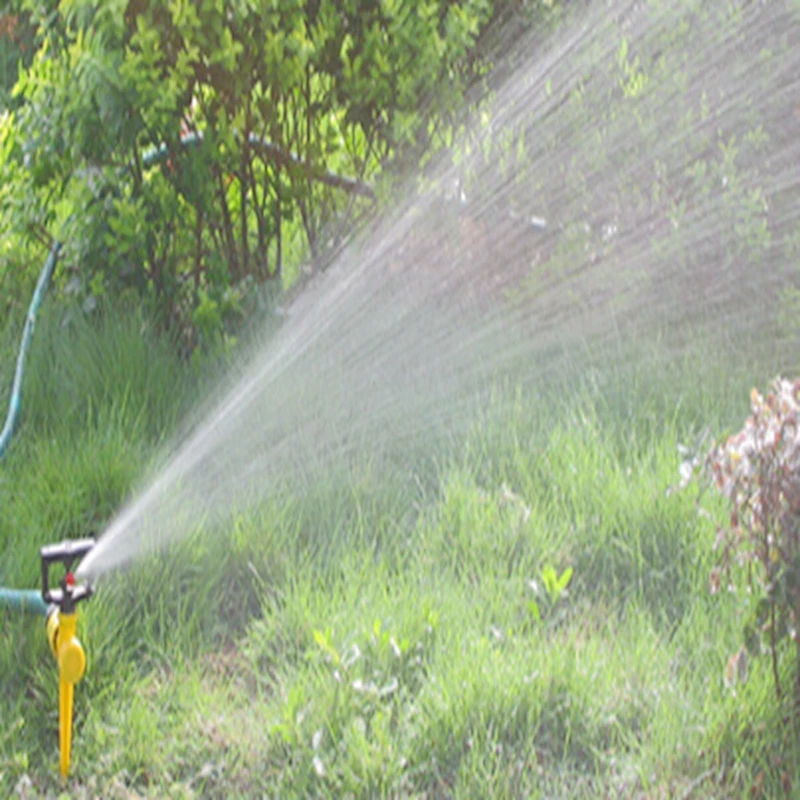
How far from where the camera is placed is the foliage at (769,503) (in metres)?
2.24

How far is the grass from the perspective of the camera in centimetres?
244

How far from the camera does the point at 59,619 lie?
7.95ft

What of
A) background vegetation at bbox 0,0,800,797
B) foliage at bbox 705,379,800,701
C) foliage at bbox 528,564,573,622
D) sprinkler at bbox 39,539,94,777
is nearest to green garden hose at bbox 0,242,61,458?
background vegetation at bbox 0,0,800,797

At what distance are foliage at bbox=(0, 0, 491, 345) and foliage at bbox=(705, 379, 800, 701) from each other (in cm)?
197

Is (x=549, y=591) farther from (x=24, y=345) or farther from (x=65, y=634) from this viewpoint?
(x=24, y=345)

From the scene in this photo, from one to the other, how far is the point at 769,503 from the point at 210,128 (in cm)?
222

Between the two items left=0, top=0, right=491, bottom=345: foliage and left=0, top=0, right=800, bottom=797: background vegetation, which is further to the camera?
left=0, top=0, right=491, bottom=345: foliage

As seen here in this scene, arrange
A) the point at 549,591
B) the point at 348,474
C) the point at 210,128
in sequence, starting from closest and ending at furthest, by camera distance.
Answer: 1. the point at 549,591
2. the point at 348,474
3. the point at 210,128

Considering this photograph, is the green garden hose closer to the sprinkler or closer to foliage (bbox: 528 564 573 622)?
the sprinkler

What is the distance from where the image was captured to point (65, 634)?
2.40 m

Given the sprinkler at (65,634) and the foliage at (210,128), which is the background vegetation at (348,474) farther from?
the sprinkler at (65,634)

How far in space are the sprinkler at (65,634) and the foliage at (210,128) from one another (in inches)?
59.8

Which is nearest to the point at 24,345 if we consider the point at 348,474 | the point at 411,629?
the point at 348,474

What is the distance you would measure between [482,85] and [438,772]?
8.54 feet
